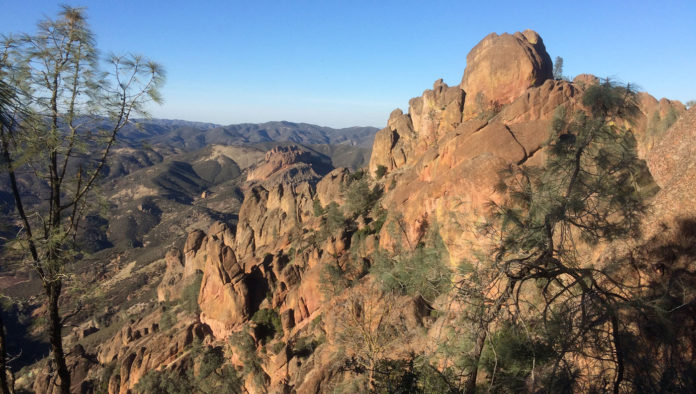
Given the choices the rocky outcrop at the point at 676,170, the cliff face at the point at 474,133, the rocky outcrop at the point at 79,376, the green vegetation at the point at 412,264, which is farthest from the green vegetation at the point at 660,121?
the rocky outcrop at the point at 79,376

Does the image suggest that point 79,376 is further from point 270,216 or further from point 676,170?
point 676,170

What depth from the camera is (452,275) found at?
754 centimetres

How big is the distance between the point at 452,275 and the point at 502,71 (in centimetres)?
4465

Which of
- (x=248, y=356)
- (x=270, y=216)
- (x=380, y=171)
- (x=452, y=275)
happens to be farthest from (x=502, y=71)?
(x=248, y=356)

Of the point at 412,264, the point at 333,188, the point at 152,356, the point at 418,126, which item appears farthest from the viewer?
the point at 333,188

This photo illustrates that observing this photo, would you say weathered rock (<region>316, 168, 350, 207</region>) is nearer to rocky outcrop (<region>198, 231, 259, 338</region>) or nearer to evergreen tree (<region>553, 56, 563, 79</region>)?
rocky outcrop (<region>198, 231, 259, 338</region>)

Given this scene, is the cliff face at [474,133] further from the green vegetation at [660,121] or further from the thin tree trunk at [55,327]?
the thin tree trunk at [55,327]

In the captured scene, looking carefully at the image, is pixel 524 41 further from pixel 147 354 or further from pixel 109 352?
pixel 109 352

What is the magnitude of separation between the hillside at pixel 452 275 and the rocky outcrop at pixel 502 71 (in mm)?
236

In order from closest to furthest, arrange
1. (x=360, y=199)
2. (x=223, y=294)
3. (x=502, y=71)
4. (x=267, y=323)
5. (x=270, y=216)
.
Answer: (x=267, y=323) → (x=223, y=294) → (x=502, y=71) → (x=360, y=199) → (x=270, y=216)

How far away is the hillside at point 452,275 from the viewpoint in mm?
6738

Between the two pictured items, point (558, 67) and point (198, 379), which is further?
point (558, 67)

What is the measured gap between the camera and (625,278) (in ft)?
29.1

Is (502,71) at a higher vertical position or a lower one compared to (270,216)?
higher
